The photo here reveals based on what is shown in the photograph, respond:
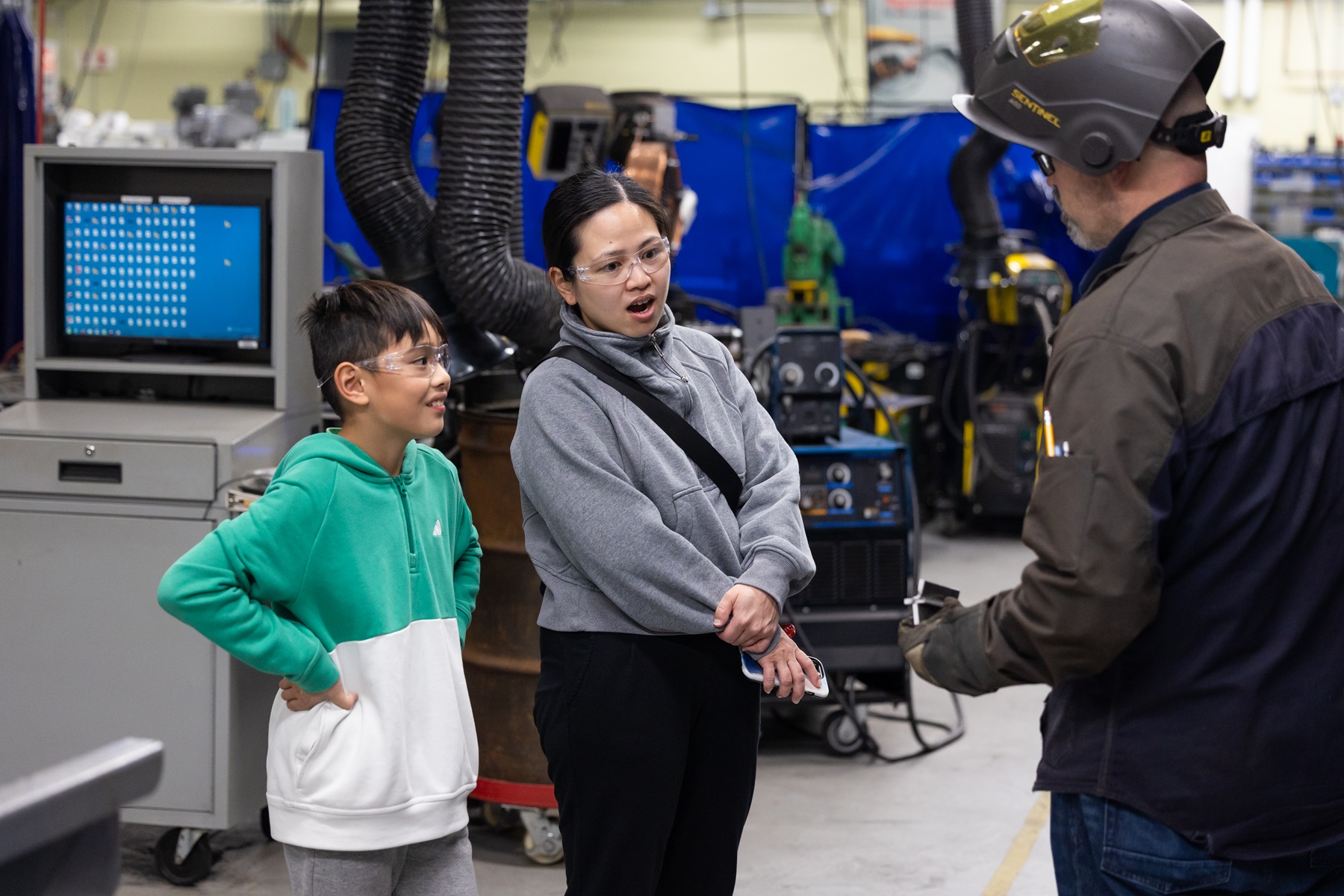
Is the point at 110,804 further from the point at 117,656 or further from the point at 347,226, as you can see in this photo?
the point at 347,226

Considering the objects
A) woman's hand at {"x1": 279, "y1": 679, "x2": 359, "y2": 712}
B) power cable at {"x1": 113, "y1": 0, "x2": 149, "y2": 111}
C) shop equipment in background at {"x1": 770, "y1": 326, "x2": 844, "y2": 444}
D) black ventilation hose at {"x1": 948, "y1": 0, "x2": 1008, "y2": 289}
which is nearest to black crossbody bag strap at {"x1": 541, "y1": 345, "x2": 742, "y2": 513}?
woman's hand at {"x1": 279, "y1": 679, "x2": 359, "y2": 712}

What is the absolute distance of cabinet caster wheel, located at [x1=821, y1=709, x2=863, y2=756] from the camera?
3.93 m

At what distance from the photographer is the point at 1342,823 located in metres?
1.33

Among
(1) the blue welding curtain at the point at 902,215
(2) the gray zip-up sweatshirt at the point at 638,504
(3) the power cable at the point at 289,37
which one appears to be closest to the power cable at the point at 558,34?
(3) the power cable at the point at 289,37

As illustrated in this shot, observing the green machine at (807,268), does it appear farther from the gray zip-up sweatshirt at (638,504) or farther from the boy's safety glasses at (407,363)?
the boy's safety glasses at (407,363)

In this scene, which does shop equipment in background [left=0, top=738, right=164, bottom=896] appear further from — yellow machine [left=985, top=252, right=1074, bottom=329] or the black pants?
yellow machine [left=985, top=252, right=1074, bottom=329]

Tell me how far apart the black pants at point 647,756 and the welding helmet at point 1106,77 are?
85 centimetres

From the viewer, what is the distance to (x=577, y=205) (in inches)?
73.7

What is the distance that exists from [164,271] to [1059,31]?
2.25 metres

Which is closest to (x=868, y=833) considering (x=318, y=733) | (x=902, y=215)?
(x=318, y=733)

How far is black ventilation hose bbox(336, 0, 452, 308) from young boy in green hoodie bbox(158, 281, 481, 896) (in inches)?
44.1

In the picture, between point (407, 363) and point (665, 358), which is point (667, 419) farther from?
point (407, 363)

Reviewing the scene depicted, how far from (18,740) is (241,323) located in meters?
1.03

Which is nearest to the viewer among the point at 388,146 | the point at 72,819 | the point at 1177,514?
the point at 72,819
